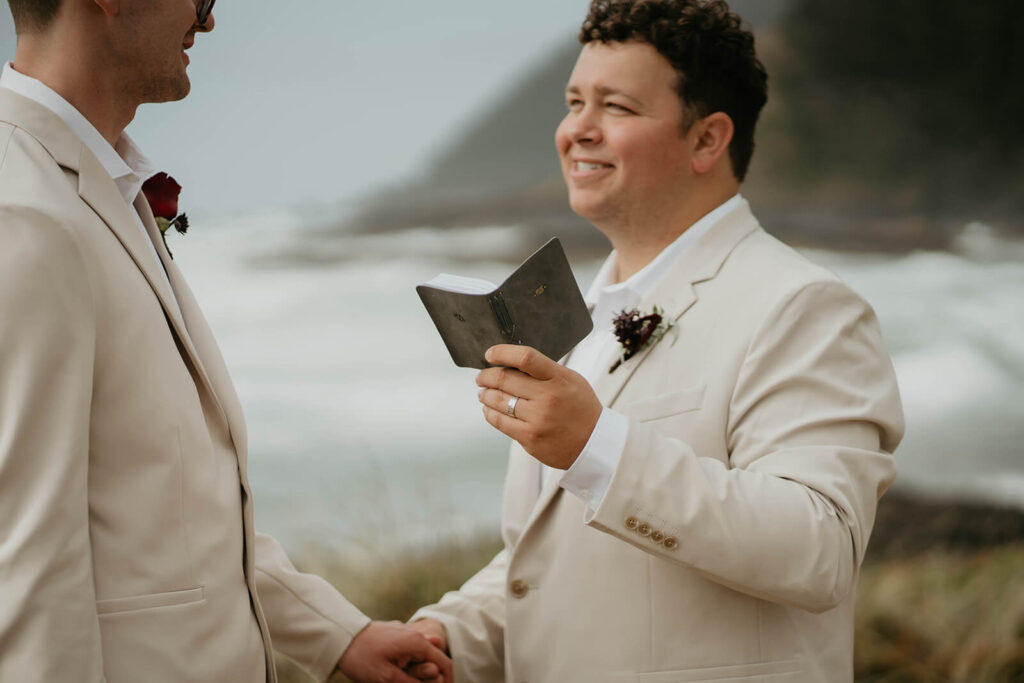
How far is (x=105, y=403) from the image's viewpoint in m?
1.61

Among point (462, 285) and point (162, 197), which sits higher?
point (162, 197)

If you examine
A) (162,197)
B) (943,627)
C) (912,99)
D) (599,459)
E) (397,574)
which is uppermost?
(912,99)

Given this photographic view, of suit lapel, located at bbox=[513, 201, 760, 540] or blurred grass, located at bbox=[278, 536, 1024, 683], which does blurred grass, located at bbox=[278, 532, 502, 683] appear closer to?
blurred grass, located at bbox=[278, 536, 1024, 683]

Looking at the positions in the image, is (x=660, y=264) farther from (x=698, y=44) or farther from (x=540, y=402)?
(x=540, y=402)

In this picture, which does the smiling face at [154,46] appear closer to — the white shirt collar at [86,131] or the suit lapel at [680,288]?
the white shirt collar at [86,131]

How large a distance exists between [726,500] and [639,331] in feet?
1.73

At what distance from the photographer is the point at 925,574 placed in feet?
16.0

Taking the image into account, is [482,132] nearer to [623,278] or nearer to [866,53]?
[866,53]

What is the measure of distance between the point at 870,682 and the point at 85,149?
13.4ft

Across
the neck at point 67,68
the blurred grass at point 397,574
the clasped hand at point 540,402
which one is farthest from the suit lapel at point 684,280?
the blurred grass at point 397,574

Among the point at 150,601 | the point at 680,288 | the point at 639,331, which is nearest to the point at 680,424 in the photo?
the point at 639,331

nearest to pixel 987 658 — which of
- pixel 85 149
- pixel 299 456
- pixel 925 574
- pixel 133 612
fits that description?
pixel 925 574

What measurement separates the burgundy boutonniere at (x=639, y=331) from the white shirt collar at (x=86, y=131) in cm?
107

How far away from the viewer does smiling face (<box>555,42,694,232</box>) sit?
2.48 m
